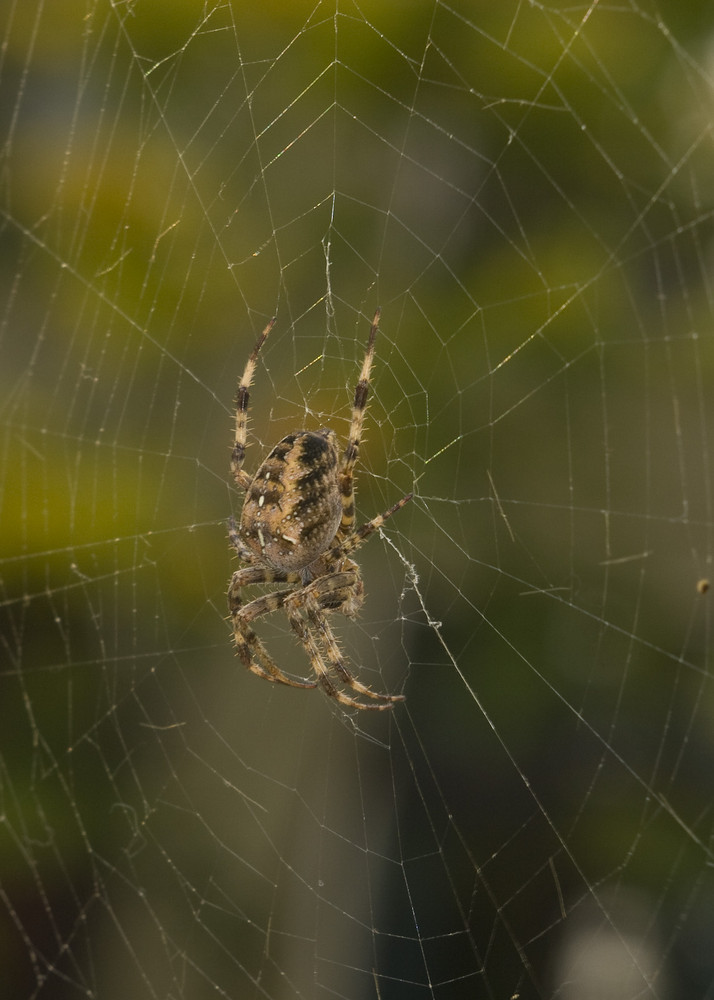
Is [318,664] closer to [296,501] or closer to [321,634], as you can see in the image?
[321,634]

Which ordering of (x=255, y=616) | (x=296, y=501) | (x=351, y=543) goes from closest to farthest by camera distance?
1. (x=296, y=501)
2. (x=351, y=543)
3. (x=255, y=616)

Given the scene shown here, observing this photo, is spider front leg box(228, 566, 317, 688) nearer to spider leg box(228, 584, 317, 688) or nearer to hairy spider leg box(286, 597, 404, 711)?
spider leg box(228, 584, 317, 688)

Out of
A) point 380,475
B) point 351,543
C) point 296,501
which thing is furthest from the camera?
point 380,475

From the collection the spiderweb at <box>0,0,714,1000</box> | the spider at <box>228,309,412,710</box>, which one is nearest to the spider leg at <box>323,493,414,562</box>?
the spider at <box>228,309,412,710</box>

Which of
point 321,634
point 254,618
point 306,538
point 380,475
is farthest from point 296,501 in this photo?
point 380,475

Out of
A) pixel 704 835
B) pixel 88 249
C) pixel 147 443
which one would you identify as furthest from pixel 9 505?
pixel 704 835

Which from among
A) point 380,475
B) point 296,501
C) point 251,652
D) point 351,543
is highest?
point 380,475

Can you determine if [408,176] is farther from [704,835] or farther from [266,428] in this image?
[704,835]
